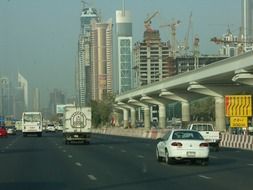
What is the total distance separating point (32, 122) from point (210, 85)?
2245cm

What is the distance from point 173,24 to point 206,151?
6470 inches

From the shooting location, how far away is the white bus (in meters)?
84.5

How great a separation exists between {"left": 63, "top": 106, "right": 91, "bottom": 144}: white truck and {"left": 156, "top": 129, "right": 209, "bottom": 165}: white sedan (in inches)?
1028

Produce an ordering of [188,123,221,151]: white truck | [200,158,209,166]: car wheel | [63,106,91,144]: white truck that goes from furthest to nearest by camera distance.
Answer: [63,106,91,144]: white truck, [188,123,221,151]: white truck, [200,158,209,166]: car wheel

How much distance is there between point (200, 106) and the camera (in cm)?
17312

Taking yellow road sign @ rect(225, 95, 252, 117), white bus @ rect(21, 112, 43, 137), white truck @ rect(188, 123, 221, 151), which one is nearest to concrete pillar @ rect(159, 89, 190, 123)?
white bus @ rect(21, 112, 43, 137)

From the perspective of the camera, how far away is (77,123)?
54250mm

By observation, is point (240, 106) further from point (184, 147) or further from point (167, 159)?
point (184, 147)

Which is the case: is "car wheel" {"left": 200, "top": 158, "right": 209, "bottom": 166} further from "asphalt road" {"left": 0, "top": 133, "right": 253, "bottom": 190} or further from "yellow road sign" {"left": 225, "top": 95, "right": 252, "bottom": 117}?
"yellow road sign" {"left": 225, "top": 95, "right": 252, "bottom": 117}

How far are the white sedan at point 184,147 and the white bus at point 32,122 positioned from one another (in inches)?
2262

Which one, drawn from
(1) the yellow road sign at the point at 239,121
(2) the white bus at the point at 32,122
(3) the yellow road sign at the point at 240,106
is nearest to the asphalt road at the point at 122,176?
(1) the yellow road sign at the point at 239,121

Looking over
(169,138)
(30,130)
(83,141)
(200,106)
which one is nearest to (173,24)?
(200,106)

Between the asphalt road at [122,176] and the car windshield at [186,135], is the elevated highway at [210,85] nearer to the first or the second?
the car windshield at [186,135]

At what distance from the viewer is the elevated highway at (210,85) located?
6400 centimetres
